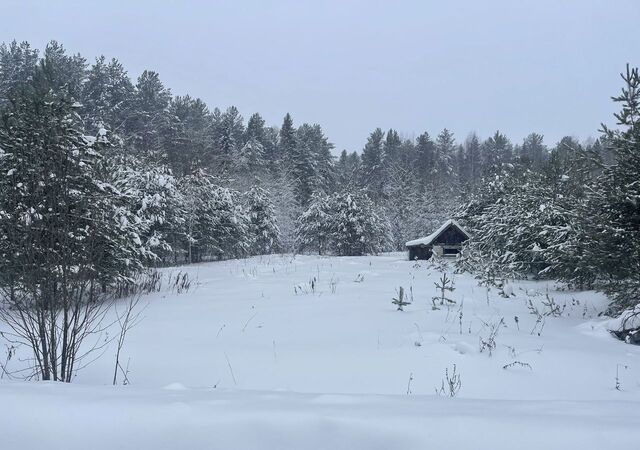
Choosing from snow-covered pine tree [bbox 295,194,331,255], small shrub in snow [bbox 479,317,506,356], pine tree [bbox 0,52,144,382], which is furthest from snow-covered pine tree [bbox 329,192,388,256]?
small shrub in snow [bbox 479,317,506,356]

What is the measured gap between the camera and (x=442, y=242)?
28172 millimetres

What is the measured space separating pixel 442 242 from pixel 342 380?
24726 mm

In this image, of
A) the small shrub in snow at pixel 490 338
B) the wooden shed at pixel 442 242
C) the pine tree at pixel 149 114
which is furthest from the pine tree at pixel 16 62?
the small shrub in snow at pixel 490 338

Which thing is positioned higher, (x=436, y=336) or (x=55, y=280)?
(x=55, y=280)

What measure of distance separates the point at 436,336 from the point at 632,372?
93.7 inches

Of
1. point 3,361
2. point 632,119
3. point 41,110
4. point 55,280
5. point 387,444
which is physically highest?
point 41,110

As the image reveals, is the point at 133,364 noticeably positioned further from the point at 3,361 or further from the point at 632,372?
the point at 632,372

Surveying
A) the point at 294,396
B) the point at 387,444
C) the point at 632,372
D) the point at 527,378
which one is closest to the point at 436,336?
the point at 527,378

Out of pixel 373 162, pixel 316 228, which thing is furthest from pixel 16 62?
pixel 373 162

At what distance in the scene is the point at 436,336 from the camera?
6293 mm

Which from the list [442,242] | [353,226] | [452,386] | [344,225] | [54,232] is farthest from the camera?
[344,225]

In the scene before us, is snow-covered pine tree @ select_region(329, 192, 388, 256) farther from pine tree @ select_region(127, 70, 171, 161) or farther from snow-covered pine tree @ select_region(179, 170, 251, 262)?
pine tree @ select_region(127, 70, 171, 161)

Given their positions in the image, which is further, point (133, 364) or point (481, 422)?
point (133, 364)

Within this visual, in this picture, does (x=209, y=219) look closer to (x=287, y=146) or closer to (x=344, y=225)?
(x=344, y=225)
